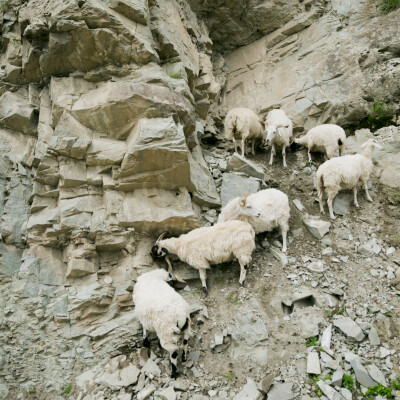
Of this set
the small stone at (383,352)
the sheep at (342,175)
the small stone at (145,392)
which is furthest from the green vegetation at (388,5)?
the small stone at (145,392)

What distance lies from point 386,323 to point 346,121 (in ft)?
25.2

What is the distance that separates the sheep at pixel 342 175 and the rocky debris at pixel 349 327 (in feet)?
10.7

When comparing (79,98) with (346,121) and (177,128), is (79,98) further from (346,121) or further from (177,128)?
(346,121)

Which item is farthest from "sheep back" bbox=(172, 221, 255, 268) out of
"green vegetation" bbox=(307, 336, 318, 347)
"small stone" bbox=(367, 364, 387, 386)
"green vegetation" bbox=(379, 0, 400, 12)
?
"green vegetation" bbox=(379, 0, 400, 12)

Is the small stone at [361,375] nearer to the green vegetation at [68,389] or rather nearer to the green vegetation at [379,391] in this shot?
the green vegetation at [379,391]

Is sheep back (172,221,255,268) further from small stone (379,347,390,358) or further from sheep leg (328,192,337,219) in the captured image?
small stone (379,347,390,358)

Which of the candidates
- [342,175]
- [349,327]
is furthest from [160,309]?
[342,175]

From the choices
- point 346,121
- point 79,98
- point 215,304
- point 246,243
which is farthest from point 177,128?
point 346,121

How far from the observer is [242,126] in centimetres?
1162

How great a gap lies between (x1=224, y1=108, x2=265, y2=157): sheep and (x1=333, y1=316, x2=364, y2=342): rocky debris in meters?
6.62

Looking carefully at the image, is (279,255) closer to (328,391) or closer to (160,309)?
(328,391)

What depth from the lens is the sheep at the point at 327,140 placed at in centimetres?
1027

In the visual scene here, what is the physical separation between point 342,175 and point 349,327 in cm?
426

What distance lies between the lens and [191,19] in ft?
44.0
